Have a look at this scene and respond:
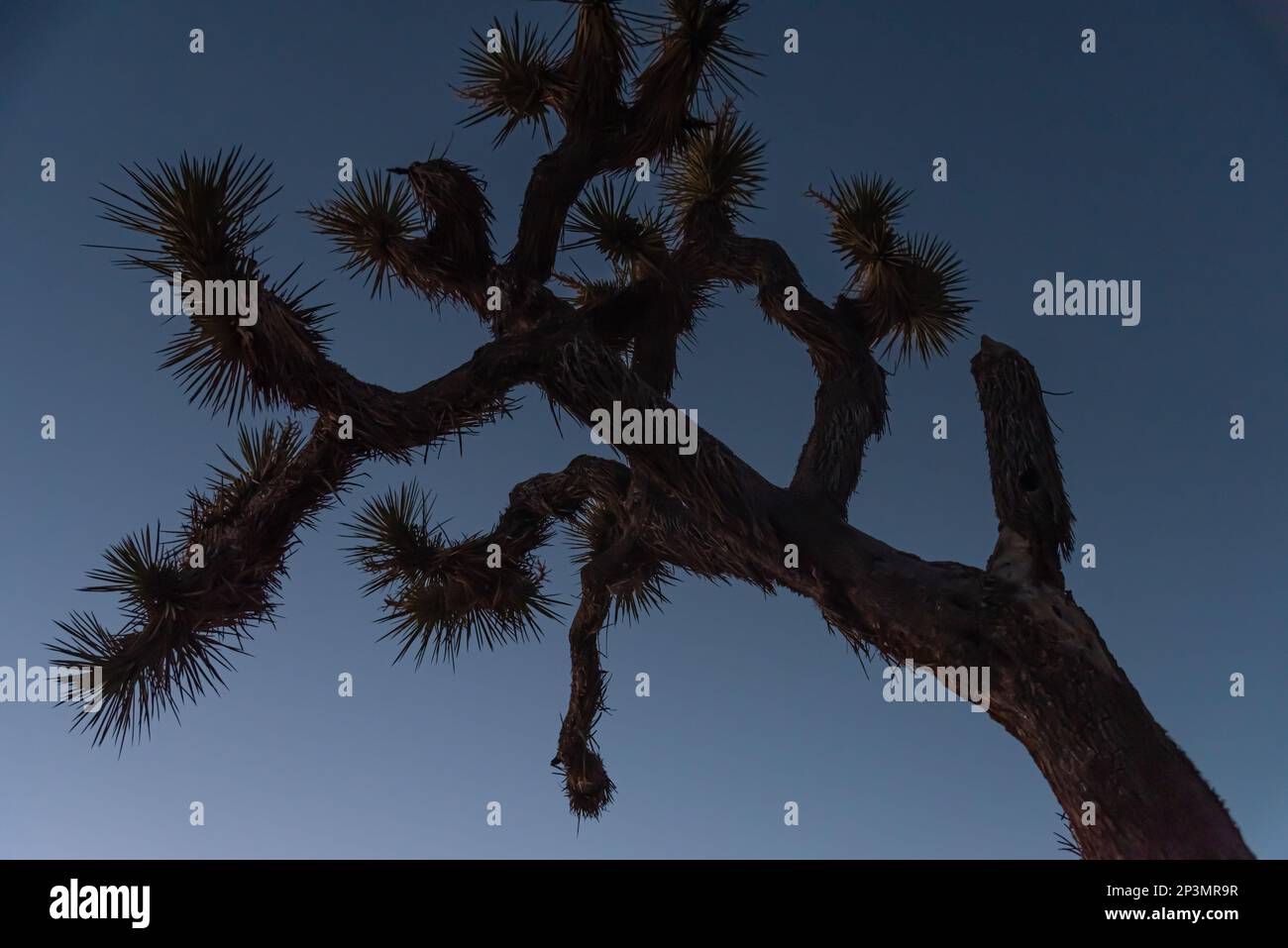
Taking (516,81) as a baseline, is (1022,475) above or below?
Answer: below

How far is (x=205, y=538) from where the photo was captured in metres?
4.25

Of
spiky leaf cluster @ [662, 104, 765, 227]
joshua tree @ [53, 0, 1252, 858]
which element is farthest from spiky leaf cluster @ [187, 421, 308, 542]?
spiky leaf cluster @ [662, 104, 765, 227]

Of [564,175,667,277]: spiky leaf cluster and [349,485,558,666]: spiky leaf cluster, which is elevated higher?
[564,175,667,277]: spiky leaf cluster

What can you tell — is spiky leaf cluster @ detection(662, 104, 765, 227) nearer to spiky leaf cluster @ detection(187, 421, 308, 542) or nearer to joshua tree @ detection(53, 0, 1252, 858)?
joshua tree @ detection(53, 0, 1252, 858)

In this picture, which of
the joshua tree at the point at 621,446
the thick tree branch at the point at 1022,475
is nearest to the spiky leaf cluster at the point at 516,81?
the joshua tree at the point at 621,446

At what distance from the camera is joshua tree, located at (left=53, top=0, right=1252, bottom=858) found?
120 inches

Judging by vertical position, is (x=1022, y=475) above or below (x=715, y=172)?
below

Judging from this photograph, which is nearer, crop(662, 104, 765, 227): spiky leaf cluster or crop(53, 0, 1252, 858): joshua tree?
crop(53, 0, 1252, 858): joshua tree

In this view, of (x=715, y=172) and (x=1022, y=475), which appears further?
(x=715, y=172)

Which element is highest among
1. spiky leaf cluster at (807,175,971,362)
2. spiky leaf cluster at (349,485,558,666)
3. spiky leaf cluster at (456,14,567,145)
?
spiky leaf cluster at (456,14,567,145)

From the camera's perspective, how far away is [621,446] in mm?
3623
